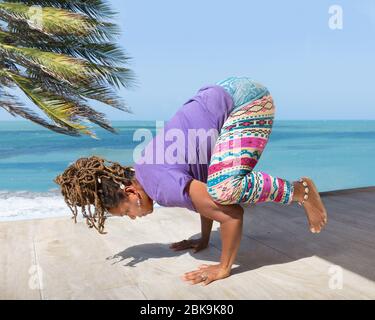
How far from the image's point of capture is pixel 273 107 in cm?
279

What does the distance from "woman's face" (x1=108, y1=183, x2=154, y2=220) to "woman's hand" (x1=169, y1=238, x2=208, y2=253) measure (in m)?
0.82

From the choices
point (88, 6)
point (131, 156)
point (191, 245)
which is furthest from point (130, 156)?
point (191, 245)

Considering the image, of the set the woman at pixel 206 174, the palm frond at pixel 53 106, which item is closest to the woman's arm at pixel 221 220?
the woman at pixel 206 174

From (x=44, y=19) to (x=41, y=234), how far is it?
3.35m

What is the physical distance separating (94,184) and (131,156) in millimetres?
24661

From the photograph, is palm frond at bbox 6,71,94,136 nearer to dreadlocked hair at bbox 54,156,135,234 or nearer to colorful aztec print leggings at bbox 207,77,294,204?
dreadlocked hair at bbox 54,156,135,234

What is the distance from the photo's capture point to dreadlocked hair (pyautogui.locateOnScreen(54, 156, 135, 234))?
8.38ft

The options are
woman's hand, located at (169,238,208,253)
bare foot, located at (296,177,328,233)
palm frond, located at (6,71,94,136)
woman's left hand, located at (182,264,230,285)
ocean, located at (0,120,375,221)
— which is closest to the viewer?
woman's left hand, located at (182,264,230,285)

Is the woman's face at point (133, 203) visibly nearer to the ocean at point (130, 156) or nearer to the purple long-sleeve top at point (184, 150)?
the purple long-sleeve top at point (184, 150)

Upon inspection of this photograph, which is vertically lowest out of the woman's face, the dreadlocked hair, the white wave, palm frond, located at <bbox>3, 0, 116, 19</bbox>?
the white wave

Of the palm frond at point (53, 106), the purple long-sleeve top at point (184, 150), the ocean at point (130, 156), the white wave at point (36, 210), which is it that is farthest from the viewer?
the ocean at point (130, 156)

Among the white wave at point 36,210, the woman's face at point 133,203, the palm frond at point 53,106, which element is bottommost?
the white wave at point 36,210

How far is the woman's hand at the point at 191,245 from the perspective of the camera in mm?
3313

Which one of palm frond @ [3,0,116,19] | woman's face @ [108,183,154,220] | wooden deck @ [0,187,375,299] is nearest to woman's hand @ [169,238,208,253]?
wooden deck @ [0,187,375,299]
